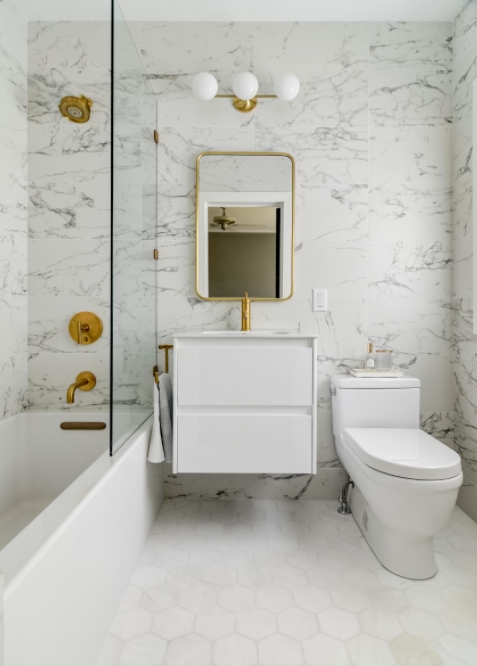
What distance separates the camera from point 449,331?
211cm

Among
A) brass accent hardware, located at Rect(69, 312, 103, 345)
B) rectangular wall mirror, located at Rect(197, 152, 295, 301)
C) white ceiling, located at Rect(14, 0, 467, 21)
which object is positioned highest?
white ceiling, located at Rect(14, 0, 467, 21)

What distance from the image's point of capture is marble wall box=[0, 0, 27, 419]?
74.5 inches


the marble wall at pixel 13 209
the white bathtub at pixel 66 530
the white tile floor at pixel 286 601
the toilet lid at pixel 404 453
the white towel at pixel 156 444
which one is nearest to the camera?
the white bathtub at pixel 66 530

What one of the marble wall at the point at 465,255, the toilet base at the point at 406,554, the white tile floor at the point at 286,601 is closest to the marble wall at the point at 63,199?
the white tile floor at the point at 286,601

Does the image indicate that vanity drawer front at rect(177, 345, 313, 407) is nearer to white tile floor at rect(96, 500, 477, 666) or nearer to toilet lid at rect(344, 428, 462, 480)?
toilet lid at rect(344, 428, 462, 480)

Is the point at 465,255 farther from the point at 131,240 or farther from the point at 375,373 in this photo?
the point at 131,240

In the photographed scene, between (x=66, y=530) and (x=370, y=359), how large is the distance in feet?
5.07

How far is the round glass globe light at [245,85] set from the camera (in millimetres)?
1896

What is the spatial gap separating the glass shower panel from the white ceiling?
35 centimetres

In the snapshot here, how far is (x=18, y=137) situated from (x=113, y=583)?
2.01m

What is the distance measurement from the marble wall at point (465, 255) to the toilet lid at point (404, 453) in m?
0.38

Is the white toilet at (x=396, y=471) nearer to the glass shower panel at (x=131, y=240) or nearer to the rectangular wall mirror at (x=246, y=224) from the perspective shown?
the rectangular wall mirror at (x=246, y=224)

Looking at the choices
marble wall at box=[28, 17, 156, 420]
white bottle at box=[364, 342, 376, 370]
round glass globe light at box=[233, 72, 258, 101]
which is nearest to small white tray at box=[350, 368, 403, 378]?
white bottle at box=[364, 342, 376, 370]

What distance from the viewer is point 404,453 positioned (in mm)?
1507
